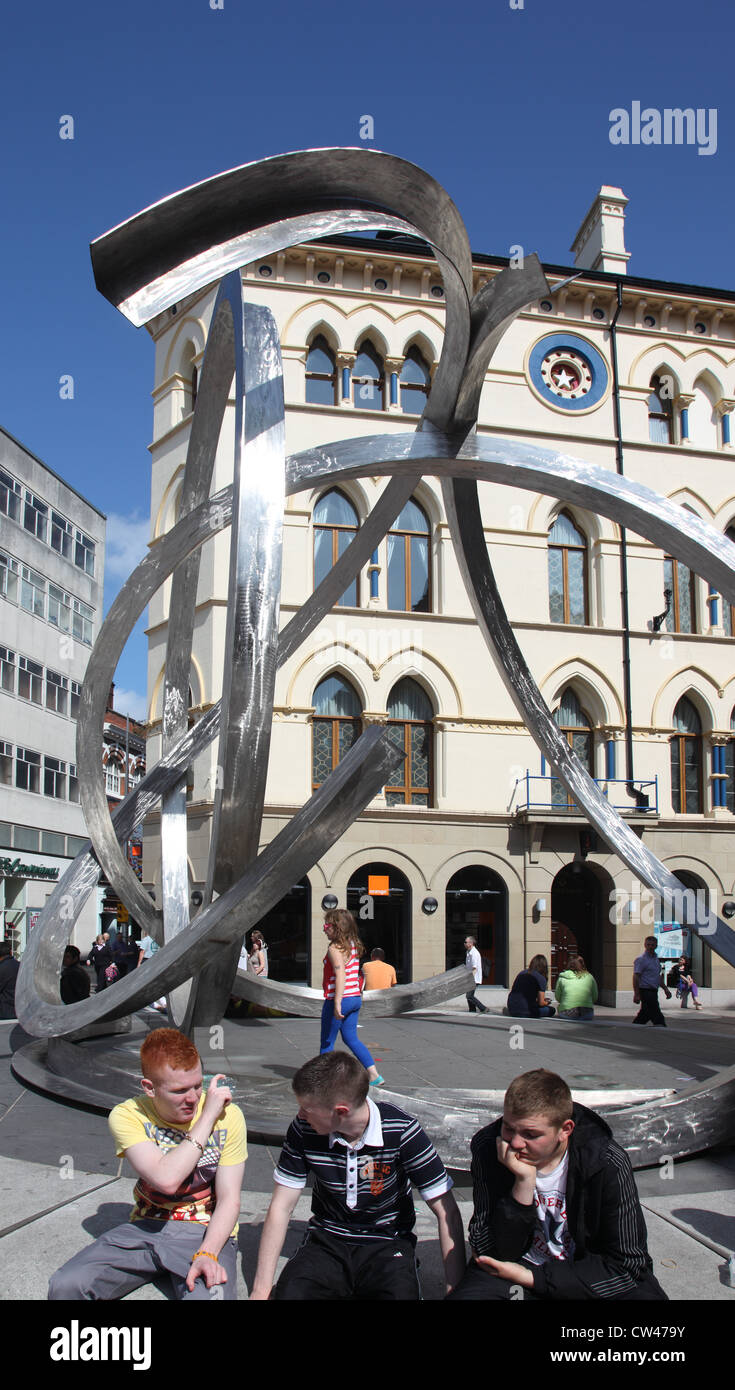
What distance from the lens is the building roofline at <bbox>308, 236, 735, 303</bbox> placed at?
→ 83.4ft

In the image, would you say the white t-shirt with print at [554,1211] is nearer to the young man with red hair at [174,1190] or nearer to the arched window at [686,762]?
the young man with red hair at [174,1190]

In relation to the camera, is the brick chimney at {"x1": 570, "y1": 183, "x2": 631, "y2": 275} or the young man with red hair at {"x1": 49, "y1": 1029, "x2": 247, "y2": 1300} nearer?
the young man with red hair at {"x1": 49, "y1": 1029, "x2": 247, "y2": 1300}

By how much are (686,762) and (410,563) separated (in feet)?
27.8

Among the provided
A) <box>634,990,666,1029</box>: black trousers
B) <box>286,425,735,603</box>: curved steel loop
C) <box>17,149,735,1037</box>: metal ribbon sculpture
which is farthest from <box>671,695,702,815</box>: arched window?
<box>286,425,735,603</box>: curved steel loop

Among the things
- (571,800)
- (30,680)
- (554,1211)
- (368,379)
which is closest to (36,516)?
(30,680)

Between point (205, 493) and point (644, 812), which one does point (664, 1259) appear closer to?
point (205, 493)

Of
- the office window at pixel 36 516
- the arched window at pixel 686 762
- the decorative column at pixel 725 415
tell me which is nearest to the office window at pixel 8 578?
the office window at pixel 36 516

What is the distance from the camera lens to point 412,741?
81.3ft

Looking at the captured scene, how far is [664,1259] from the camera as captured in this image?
4.52 meters

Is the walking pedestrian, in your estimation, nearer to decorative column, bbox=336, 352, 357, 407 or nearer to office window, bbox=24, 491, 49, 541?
decorative column, bbox=336, 352, 357, 407

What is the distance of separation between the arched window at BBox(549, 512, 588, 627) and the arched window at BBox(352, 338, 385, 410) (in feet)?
17.9

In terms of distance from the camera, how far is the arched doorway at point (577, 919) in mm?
25344

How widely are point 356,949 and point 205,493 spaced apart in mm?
4291

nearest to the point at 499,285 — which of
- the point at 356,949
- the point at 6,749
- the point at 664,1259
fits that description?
the point at 356,949
